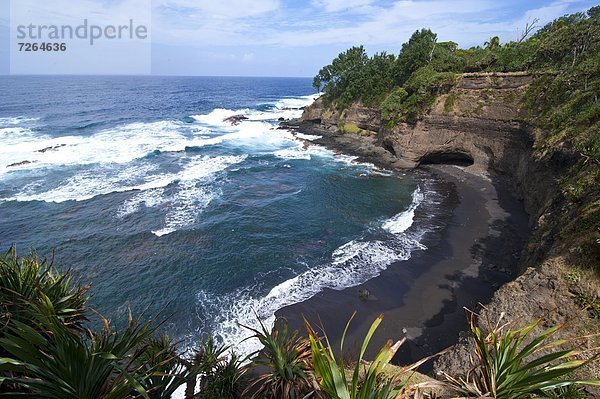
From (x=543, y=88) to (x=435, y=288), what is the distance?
25662mm

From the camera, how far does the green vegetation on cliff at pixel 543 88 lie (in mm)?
13516

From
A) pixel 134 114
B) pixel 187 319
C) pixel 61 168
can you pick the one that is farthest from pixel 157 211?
pixel 134 114

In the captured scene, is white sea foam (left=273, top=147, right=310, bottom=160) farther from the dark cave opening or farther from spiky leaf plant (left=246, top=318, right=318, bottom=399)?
spiky leaf plant (left=246, top=318, right=318, bottom=399)

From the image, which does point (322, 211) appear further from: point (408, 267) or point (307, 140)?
point (307, 140)

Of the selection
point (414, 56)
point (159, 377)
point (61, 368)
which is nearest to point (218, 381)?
point (159, 377)

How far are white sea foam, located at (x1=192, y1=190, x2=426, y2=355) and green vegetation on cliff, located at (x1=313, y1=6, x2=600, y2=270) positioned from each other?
995 centimetres

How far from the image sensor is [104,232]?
78.5ft

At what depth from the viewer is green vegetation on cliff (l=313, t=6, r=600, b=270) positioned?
13.5 meters

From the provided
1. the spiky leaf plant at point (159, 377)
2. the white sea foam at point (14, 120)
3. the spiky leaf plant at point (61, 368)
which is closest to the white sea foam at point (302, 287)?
the spiky leaf plant at point (159, 377)

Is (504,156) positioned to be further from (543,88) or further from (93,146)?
(93,146)

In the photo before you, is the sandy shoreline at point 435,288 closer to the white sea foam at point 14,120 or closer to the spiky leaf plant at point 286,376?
the spiky leaf plant at point 286,376

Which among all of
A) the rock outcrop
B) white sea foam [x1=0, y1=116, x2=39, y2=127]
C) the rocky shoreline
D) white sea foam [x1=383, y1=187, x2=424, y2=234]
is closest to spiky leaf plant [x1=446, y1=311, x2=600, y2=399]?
the rocky shoreline

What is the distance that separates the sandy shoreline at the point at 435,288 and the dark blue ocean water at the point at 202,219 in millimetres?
1233

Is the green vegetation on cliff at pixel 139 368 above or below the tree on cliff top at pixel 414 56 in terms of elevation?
below
